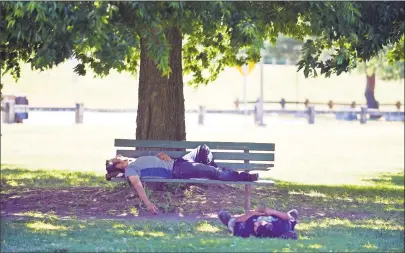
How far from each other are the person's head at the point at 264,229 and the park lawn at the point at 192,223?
20cm

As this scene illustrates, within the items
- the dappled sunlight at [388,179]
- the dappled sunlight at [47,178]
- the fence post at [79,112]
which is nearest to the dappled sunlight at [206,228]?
the dappled sunlight at [47,178]

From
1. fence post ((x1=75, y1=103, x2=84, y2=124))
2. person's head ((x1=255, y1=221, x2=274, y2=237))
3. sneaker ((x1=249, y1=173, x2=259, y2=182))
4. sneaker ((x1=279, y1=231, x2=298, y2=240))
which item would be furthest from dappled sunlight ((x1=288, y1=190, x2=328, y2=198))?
fence post ((x1=75, y1=103, x2=84, y2=124))

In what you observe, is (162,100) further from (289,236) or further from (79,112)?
(79,112)

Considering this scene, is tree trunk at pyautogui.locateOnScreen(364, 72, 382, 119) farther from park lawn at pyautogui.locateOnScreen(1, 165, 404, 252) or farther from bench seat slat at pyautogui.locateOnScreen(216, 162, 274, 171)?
bench seat slat at pyautogui.locateOnScreen(216, 162, 274, 171)

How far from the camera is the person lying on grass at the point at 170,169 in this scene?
33.7 feet

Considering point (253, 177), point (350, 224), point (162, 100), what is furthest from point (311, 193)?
point (253, 177)

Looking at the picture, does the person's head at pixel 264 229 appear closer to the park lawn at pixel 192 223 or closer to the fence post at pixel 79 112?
the park lawn at pixel 192 223

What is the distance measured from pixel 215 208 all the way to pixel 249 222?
9.10 feet

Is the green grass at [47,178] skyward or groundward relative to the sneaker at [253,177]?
groundward

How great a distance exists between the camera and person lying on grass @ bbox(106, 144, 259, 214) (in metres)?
10.3

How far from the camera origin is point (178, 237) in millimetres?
8836

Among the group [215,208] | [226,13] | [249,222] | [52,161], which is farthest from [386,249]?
[52,161]

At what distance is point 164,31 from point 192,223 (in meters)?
2.23

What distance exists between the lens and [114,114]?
157ft
